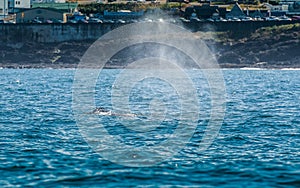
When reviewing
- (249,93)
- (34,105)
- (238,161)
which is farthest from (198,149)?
(249,93)

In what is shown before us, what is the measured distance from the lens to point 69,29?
18388 centimetres

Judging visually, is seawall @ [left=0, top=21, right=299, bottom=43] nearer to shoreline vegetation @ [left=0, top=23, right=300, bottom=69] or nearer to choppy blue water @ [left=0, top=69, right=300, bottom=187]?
shoreline vegetation @ [left=0, top=23, right=300, bottom=69]

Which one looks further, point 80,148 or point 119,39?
point 119,39

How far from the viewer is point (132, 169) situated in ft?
87.6

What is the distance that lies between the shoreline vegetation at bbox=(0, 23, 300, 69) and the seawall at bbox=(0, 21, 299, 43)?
5.66 feet

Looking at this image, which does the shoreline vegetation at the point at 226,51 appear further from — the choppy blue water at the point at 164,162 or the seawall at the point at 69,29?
the choppy blue water at the point at 164,162

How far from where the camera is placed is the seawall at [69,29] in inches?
7224

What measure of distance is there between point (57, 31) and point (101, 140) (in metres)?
153

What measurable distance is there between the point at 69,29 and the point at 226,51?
42.7 meters

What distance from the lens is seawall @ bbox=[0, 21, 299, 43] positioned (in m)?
184

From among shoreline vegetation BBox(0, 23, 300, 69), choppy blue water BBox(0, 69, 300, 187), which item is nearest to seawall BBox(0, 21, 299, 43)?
shoreline vegetation BBox(0, 23, 300, 69)

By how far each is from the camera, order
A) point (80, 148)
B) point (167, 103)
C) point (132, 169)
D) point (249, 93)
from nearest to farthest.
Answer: point (132, 169)
point (80, 148)
point (167, 103)
point (249, 93)

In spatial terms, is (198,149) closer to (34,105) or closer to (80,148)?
(80,148)

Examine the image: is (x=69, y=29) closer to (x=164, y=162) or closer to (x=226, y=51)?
(x=226, y=51)
